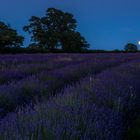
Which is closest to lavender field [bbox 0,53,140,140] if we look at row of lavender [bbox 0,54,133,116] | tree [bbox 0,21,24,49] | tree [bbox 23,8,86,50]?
row of lavender [bbox 0,54,133,116]

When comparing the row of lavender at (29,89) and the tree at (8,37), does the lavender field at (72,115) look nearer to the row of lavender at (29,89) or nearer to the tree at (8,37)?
the row of lavender at (29,89)

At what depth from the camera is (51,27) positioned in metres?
54.0

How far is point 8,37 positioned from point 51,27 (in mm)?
12962

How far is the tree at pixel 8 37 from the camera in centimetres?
4145

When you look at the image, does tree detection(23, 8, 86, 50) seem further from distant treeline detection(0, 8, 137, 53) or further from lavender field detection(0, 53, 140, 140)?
lavender field detection(0, 53, 140, 140)

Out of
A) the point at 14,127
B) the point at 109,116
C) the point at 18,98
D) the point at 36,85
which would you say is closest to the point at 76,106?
the point at 109,116

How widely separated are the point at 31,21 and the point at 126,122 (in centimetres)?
5123

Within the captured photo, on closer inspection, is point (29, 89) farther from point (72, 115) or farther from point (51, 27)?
point (51, 27)

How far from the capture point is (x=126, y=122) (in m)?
4.30

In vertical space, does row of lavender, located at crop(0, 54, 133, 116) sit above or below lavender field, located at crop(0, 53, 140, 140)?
below

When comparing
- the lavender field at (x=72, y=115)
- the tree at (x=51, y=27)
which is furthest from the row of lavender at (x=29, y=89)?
the tree at (x=51, y=27)

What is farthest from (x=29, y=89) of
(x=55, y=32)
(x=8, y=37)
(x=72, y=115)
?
(x=55, y=32)

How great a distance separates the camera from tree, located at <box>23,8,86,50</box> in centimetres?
5188

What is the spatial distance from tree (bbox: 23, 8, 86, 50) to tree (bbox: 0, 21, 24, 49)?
23.2 feet
